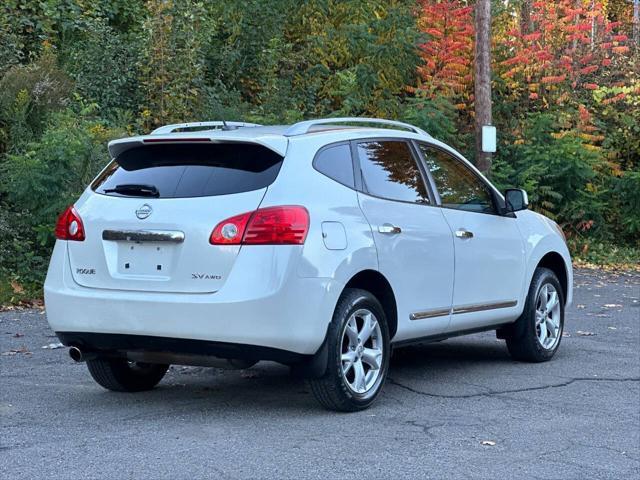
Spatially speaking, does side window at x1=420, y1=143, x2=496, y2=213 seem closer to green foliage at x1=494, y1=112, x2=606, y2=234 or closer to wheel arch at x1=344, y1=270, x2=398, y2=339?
wheel arch at x1=344, y1=270, x2=398, y2=339

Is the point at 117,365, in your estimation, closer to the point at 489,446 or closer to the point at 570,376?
the point at 489,446

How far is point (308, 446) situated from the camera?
6.22 metres

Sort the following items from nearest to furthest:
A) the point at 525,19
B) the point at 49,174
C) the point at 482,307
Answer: the point at 482,307
the point at 49,174
the point at 525,19

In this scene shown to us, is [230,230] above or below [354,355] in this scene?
above

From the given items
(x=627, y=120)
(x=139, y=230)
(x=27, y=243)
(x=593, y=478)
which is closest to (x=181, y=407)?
(x=139, y=230)

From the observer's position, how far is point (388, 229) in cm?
747

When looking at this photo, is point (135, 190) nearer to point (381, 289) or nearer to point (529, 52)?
point (381, 289)

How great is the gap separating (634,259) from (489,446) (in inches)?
550

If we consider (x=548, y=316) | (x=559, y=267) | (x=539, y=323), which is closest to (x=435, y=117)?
(x=559, y=267)

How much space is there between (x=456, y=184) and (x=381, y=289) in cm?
150

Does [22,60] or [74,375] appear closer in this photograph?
[74,375]

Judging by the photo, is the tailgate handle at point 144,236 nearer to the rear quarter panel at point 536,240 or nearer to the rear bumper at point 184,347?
the rear bumper at point 184,347

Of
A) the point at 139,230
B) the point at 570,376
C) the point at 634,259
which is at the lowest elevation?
the point at 634,259

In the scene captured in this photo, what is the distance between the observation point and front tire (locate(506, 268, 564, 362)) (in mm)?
9203
